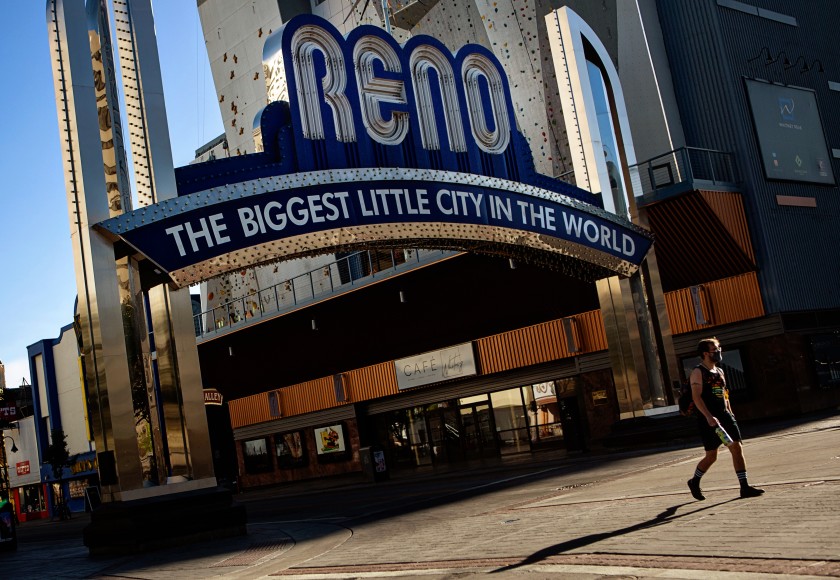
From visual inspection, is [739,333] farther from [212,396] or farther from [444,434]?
[212,396]

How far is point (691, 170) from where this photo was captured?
2664 cm

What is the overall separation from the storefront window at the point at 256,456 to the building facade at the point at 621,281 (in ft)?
29.6

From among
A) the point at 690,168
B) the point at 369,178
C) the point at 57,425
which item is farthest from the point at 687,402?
the point at 57,425

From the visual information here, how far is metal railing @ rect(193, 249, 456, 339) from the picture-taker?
32044 mm

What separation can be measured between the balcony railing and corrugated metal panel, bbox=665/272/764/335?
275cm

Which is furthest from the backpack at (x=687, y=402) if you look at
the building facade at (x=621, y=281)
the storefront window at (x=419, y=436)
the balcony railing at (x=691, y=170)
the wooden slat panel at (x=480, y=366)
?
the storefront window at (x=419, y=436)

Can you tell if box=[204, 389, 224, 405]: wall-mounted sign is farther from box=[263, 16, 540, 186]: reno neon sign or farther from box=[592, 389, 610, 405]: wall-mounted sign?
box=[263, 16, 540, 186]: reno neon sign

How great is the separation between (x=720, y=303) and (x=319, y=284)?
18248 millimetres

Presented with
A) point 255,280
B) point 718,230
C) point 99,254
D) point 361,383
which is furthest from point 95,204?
point 255,280

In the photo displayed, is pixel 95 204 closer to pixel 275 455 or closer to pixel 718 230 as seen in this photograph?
pixel 718 230

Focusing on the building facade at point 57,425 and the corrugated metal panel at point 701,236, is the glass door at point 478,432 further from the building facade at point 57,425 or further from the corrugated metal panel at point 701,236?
the building facade at point 57,425

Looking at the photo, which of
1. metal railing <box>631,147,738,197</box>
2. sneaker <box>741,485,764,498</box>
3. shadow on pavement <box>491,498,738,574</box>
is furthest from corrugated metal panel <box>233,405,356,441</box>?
shadow on pavement <box>491,498,738,574</box>

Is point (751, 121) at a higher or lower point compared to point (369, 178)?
higher

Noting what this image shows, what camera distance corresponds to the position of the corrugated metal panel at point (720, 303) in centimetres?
2691
